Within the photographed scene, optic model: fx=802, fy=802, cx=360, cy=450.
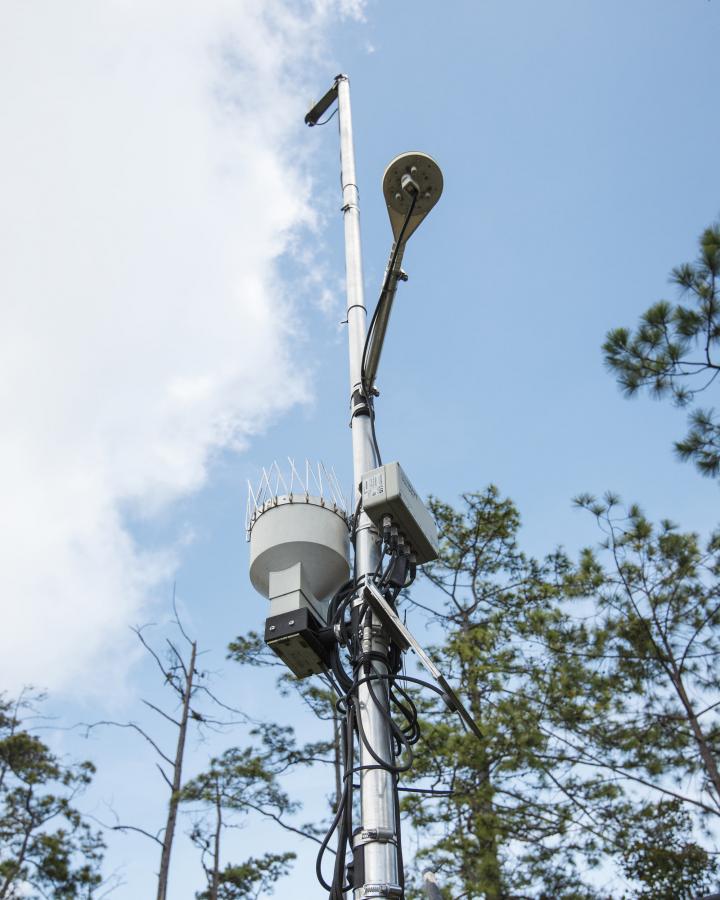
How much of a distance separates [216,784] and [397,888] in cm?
1214

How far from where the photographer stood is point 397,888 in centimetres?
179

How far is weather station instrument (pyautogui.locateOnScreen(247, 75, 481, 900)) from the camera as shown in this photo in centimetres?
192

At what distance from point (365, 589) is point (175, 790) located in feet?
40.8

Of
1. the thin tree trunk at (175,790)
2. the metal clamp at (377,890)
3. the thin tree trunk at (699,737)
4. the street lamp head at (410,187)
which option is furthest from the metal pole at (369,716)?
the thin tree trunk at (175,790)

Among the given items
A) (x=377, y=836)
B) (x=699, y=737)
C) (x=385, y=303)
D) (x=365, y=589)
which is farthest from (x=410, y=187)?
(x=699, y=737)

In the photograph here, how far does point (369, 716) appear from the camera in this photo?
2029mm

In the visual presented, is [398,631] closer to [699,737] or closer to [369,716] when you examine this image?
[369,716]

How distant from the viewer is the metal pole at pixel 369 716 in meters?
1.81

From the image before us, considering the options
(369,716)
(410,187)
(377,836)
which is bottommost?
(377,836)

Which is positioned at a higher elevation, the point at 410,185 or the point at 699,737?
the point at 699,737

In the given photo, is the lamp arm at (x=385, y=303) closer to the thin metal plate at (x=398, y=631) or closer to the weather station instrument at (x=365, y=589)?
the weather station instrument at (x=365, y=589)

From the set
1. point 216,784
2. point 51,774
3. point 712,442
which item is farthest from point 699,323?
point 51,774

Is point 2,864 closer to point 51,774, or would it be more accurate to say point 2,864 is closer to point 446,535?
point 51,774

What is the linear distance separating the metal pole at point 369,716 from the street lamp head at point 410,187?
477 mm
